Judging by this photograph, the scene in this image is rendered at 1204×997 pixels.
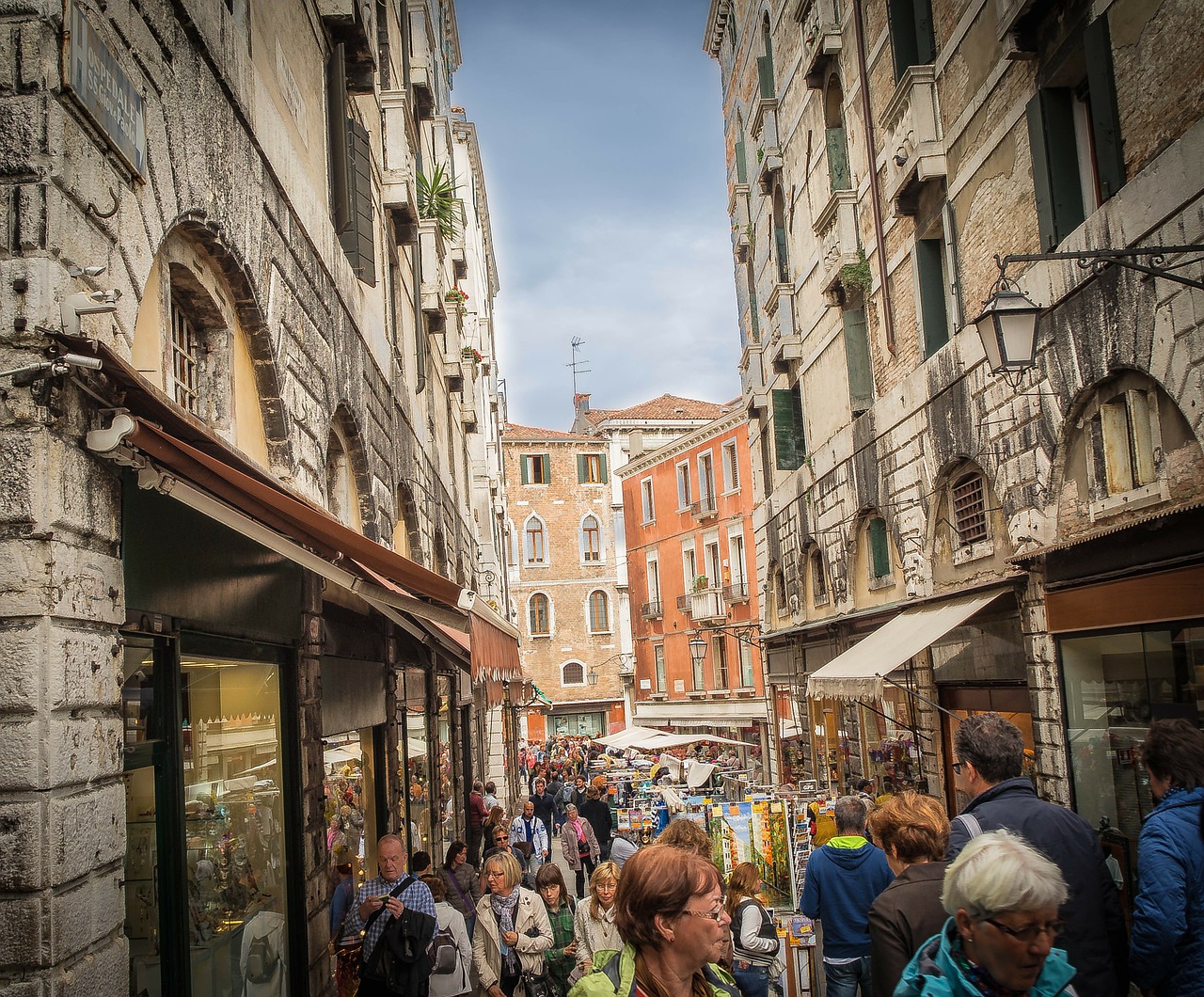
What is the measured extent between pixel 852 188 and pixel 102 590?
1198cm

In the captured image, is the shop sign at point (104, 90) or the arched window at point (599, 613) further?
the arched window at point (599, 613)

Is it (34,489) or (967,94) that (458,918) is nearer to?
(34,489)

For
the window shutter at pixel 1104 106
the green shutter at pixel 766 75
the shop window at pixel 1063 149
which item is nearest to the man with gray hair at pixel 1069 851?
the window shutter at pixel 1104 106

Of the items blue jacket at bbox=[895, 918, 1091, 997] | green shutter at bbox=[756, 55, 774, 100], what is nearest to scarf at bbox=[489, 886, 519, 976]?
blue jacket at bbox=[895, 918, 1091, 997]

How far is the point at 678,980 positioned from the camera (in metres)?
2.83

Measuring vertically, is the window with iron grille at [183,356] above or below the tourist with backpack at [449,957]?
above

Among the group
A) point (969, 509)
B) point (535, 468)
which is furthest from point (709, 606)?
point (969, 509)

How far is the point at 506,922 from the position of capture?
672 centimetres

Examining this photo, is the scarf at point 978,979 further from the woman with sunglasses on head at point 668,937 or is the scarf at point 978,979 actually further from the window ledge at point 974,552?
the window ledge at point 974,552

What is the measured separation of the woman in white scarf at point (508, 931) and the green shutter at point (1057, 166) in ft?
19.0

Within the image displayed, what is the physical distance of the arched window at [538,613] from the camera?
5072 cm

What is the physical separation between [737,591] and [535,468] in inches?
678

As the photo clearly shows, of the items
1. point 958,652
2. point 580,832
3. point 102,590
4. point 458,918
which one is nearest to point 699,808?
point 580,832

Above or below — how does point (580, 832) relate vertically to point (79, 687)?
below
